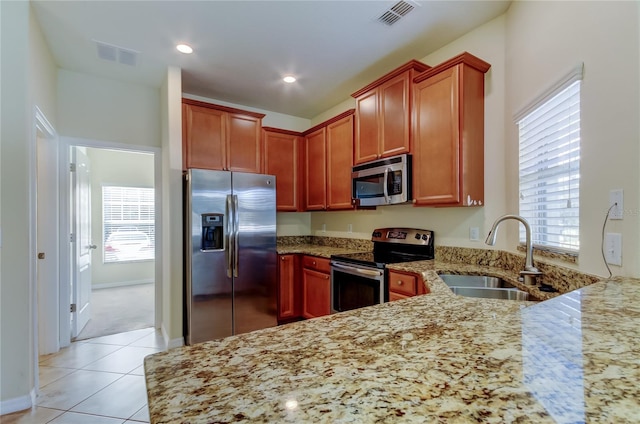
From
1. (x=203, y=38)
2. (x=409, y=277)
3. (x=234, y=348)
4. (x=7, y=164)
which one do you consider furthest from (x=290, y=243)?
(x=234, y=348)

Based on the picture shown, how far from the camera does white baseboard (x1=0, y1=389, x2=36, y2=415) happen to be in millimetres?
1904

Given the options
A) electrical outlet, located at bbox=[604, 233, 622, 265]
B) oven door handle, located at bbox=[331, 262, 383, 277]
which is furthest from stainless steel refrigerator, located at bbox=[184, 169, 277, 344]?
electrical outlet, located at bbox=[604, 233, 622, 265]

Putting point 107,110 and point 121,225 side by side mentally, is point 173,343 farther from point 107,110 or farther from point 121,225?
point 121,225

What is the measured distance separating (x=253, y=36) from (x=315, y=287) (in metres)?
2.45

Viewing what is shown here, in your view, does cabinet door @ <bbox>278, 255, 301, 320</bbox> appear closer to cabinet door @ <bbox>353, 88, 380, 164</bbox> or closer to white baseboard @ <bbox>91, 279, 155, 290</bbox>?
cabinet door @ <bbox>353, 88, 380, 164</bbox>

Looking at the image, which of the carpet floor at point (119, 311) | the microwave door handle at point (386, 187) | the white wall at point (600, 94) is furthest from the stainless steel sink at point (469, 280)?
the carpet floor at point (119, 311)

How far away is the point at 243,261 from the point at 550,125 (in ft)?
8.89

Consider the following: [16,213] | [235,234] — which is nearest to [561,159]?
[235,234]

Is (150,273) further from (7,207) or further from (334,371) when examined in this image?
(334,371)

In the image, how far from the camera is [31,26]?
82.7 inches

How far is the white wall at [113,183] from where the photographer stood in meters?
5.44

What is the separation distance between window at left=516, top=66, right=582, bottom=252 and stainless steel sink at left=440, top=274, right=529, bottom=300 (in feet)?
1.12

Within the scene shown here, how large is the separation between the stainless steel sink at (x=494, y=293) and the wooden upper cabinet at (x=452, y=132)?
0.67 meters

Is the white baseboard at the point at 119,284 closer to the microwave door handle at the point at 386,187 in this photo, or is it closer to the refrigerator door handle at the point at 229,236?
the refrigerator door handle at the point at 229,236
